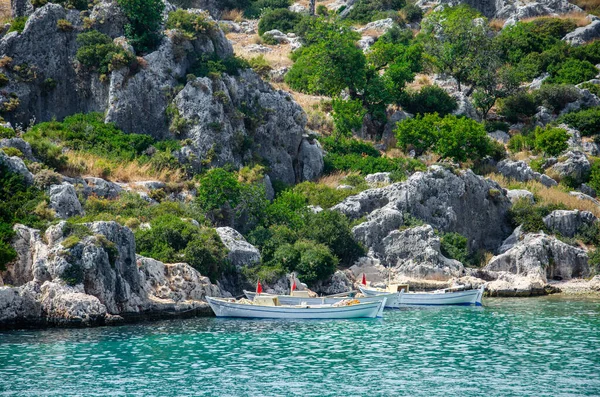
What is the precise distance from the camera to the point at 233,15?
360 ft

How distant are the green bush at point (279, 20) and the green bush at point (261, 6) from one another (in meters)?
4.79

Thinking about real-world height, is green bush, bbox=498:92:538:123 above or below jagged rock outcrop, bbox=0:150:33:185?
above

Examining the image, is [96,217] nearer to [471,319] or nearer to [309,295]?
[309,295]

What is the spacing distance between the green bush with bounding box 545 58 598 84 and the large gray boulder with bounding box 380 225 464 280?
39285 millimetres

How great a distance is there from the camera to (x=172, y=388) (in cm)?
2553

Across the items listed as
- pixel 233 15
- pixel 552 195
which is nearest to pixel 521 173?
pixel 552 195

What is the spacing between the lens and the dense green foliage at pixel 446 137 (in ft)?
219

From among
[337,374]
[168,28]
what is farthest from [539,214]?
[337,374]

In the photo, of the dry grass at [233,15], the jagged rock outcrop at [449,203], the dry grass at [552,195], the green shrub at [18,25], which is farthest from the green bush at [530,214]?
the dry grass at [233,15]

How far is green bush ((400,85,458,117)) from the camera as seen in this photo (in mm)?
77438

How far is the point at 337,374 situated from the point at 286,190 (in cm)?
3279

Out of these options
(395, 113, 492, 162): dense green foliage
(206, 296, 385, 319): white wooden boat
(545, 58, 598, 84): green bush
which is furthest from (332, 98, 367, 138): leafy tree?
(206, 296, 385, 319): white wooden boat

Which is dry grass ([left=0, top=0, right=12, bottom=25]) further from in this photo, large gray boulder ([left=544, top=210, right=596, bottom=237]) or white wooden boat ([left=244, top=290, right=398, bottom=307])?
large gray boulder ([left=544, top=210, right=596, bottom=237])

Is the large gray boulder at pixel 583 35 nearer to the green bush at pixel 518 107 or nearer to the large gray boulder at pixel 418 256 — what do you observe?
the green bush at pixel 518 107
